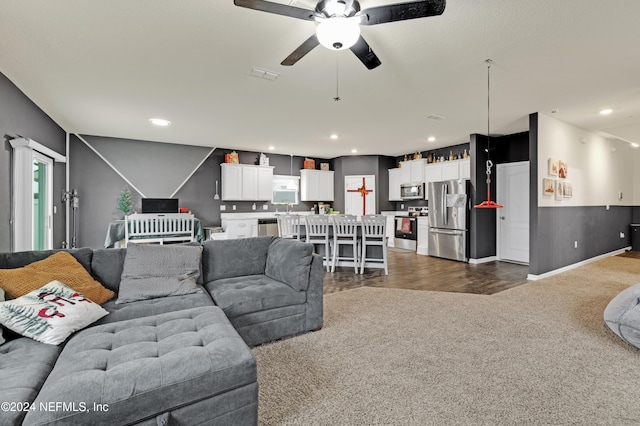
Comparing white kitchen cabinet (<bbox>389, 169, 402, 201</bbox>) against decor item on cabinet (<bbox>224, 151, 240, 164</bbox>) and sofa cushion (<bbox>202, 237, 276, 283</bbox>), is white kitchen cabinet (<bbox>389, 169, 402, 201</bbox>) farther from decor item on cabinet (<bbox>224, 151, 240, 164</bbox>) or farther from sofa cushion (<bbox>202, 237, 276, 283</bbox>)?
sofa cushion (<bbox>202, 237, 276, 283</bbox>)

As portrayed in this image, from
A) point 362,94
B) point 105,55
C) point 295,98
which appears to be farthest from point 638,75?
point 105,55

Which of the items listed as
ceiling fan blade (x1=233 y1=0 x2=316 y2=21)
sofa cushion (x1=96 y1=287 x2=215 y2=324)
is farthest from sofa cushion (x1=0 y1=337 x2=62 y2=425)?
ceiling fan blade (x1=233 y1=0 x2=316 y2=21)

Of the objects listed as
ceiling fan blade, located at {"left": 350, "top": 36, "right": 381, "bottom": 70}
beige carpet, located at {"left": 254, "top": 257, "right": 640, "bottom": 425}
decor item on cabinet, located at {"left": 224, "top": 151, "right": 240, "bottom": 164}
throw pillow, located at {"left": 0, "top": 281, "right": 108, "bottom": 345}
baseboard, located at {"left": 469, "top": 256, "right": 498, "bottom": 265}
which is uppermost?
decor item on cabinet, located at {"left": 224, "top": 151, "right": 240, "bottom": 164}

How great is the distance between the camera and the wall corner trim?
347 cm

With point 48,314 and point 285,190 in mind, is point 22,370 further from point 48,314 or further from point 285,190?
point 285,190

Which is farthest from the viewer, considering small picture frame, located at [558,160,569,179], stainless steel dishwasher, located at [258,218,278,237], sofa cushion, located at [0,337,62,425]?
stainless steel dishwasher, located at [258,218,278,237]

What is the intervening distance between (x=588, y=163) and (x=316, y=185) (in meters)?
5.84

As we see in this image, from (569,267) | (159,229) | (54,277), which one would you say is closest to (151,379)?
(54,277)

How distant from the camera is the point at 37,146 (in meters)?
4.08

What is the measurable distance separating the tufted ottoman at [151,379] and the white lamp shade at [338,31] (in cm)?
187

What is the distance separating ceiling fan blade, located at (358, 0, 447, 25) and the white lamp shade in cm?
8

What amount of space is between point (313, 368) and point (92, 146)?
635 centimetres

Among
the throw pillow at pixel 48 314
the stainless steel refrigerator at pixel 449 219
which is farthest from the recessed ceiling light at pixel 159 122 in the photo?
the stainless steel refrigerator at pixel 449 219

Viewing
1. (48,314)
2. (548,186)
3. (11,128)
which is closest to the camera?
(48,314)
